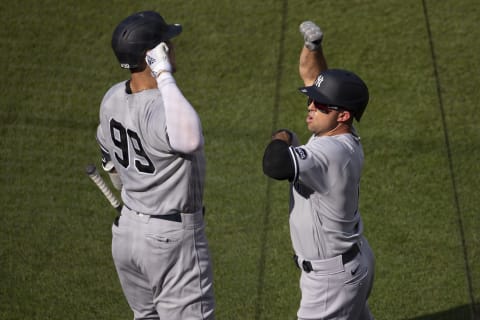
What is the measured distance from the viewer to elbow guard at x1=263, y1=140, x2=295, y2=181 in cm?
426

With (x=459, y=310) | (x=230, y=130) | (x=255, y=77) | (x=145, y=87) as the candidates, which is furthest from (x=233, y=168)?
(x=145, y=87)

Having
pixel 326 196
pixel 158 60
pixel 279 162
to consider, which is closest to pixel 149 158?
pixel 158 60

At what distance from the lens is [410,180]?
723 cm

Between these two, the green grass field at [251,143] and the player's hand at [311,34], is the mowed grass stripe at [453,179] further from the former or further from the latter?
the player's hand at [311,34]

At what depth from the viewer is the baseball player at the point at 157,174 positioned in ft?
14.6

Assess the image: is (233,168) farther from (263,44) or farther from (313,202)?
(313,202)

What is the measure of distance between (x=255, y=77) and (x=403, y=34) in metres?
1.71

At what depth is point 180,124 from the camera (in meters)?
4.34

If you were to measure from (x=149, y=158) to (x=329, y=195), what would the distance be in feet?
3.36

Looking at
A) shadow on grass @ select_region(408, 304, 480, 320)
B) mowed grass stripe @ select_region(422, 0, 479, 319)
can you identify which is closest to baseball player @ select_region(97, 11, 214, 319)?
shadow on grass @ select_region(408, 304, 480, 320)

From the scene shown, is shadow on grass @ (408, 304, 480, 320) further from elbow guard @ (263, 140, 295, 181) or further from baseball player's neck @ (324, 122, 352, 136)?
elbow guard @ (263, 140, 295, 181)

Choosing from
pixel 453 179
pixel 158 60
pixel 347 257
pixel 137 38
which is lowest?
pixel 453 179

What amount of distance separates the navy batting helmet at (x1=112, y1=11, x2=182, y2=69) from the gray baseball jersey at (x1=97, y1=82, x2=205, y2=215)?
216 millimetres

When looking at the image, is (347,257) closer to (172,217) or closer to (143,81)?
(172,217)
